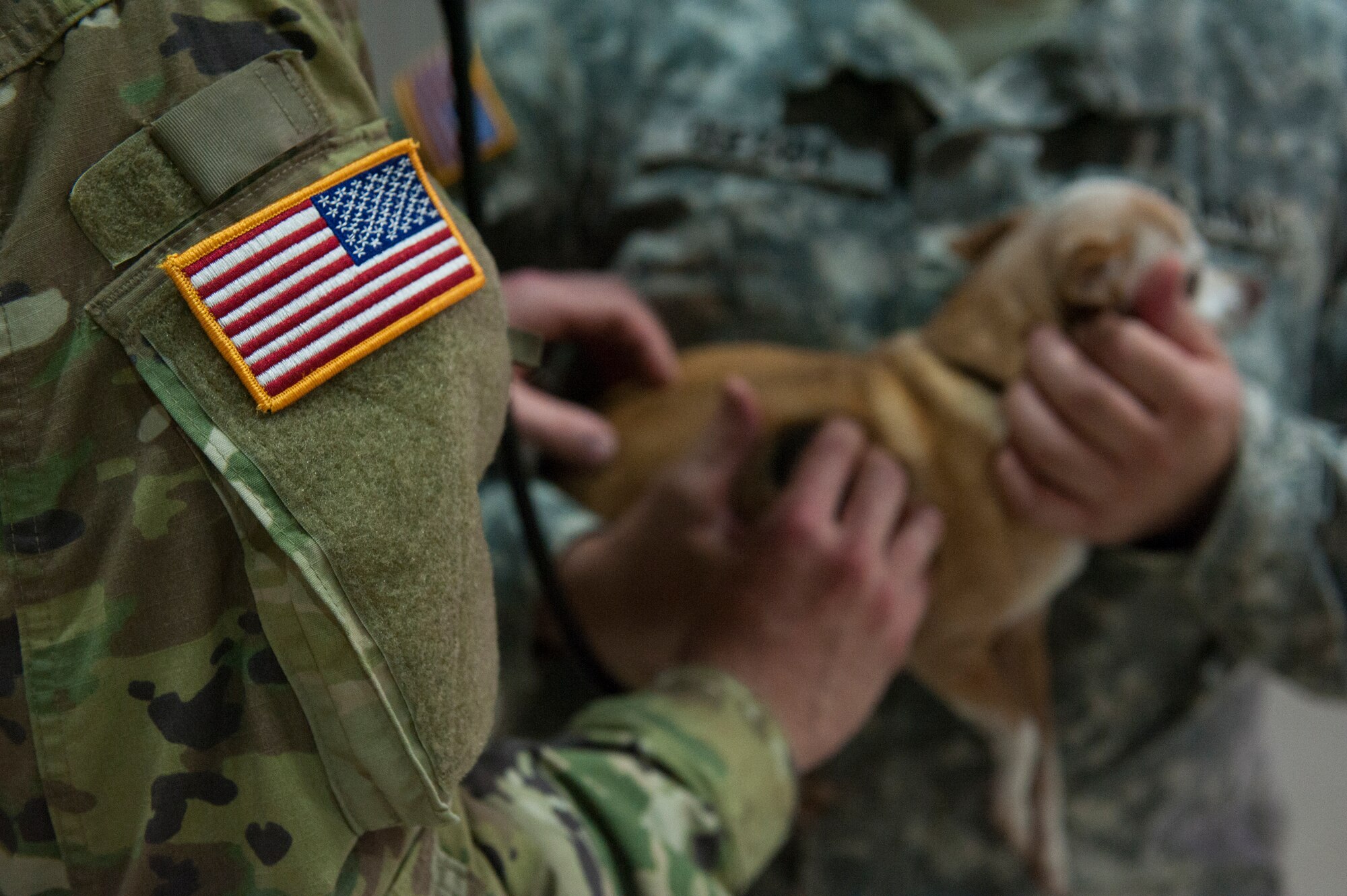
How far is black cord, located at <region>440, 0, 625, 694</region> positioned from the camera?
20.6 inches

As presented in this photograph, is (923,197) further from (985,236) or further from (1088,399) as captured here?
(1088,399)

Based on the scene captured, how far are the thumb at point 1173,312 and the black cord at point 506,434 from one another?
1.71 ft

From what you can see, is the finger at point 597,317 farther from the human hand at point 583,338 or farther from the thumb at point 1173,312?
the thumb at point 1173,312

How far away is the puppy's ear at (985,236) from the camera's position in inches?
34.7

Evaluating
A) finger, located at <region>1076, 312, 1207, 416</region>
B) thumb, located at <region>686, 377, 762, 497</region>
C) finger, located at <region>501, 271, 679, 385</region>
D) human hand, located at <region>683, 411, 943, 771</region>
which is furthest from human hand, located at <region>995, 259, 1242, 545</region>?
finger, located at <region>501, 271, 679, 385</region>

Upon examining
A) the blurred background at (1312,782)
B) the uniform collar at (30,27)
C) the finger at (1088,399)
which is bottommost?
the blurred background at (1312,782)

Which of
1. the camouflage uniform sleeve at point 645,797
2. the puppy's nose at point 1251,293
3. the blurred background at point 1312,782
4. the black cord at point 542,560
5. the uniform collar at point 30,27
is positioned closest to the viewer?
the uniform collar at point 30,27

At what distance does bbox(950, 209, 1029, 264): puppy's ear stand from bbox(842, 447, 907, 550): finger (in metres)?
0.20

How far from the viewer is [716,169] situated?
947 mm

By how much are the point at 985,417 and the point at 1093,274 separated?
148mm

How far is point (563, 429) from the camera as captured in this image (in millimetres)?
905

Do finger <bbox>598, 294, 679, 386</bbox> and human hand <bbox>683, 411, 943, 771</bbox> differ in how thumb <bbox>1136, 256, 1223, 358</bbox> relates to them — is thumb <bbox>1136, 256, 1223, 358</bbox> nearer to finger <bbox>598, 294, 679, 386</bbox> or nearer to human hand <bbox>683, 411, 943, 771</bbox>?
human hand <bbox>683, 411, 943, 771</bbox>

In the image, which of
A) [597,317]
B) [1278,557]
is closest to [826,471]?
[597,317]

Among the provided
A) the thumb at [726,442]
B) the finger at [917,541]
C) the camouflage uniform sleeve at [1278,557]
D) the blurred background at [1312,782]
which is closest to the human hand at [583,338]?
the thumb at [726,442]
